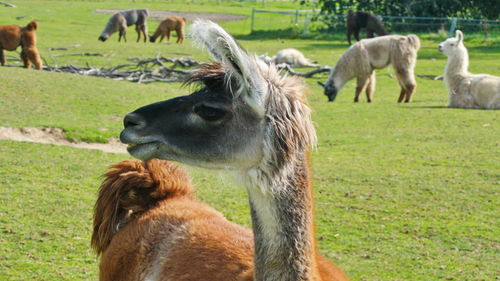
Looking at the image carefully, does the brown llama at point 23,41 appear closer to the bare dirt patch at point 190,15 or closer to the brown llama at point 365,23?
the brown llama at point 365,23

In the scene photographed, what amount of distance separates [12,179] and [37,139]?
2.49 metres

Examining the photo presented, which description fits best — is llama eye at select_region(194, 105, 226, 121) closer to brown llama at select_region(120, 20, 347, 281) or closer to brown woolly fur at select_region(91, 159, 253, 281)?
brown llama at select_region(120, 20, 347, 281)

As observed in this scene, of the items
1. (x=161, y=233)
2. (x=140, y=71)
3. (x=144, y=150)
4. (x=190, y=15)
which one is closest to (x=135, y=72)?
(x=140, y=71)

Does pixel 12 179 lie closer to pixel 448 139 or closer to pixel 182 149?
pixel 182 149

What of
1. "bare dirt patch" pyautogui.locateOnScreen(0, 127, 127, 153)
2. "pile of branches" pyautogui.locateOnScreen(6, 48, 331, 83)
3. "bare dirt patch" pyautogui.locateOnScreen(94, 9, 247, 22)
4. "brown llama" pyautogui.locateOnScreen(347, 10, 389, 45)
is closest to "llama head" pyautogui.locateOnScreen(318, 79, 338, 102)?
"pile of branches" pyautogui.locateOnScreen(6, 48, 331, 83)

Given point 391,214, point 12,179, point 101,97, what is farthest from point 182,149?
point 101,97

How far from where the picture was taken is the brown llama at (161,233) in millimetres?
3641

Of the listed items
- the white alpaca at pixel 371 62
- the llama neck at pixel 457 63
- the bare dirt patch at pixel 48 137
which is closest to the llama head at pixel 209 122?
the bare dirt patch at pixel 48 137

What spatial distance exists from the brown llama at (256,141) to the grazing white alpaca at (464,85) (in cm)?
1317

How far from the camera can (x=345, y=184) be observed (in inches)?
338

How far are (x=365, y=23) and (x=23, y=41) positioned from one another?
1739 centimetres

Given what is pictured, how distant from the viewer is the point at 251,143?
319 cm

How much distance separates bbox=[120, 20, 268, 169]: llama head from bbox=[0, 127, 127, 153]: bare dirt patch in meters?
7.18

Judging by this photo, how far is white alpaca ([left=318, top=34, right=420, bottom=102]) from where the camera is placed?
18.1m
